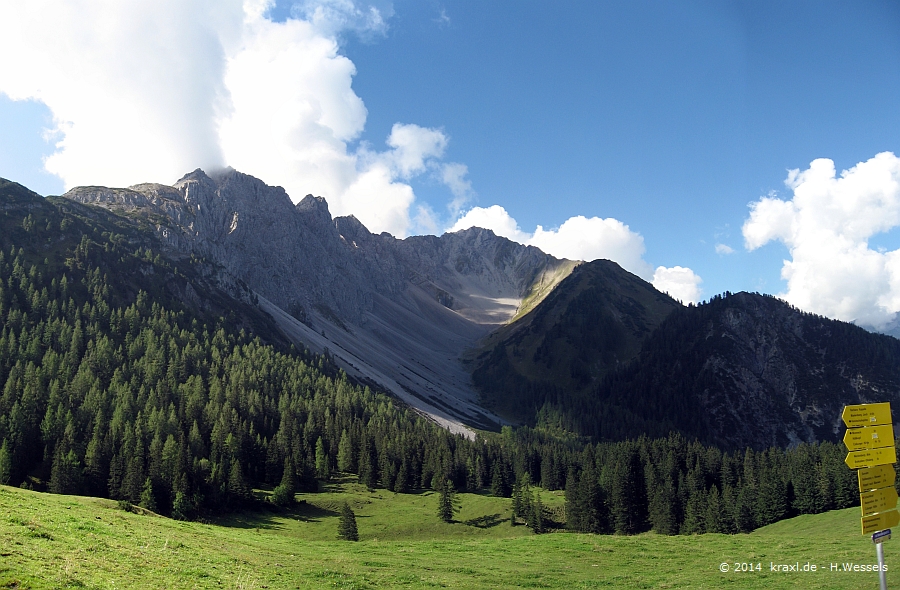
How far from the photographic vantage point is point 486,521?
320 feet

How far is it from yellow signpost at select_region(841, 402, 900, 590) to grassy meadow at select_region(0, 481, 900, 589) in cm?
1656

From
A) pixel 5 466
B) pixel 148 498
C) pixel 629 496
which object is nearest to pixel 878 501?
pixel 629 496

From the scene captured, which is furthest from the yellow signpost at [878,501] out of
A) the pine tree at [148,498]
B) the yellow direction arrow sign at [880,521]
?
the pine tree at [148,498]

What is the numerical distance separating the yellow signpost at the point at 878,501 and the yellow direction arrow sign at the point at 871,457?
38.6 inches

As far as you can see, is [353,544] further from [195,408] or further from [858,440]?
[195,408]

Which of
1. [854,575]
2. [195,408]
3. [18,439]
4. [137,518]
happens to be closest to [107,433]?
[18,439]

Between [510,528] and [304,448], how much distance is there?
59.9m

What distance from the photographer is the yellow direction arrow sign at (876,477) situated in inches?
648

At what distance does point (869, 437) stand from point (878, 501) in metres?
2.21

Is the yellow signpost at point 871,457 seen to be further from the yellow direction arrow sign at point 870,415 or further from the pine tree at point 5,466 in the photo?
the pine tree at point 5,466

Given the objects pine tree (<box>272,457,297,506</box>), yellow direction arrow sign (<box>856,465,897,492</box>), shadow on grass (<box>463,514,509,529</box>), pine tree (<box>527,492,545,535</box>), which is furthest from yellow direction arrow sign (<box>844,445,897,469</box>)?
pine tree (<box>272,457,297,506</box>)

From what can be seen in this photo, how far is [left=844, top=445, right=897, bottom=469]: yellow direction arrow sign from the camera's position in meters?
16.2

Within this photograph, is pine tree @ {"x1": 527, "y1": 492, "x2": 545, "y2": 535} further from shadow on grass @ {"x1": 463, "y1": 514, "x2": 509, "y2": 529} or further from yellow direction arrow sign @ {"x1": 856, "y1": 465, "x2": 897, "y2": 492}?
yellow direction arrow sign @ {"x1": 856, "y1": 465, "x2": 897, "y2": 492}

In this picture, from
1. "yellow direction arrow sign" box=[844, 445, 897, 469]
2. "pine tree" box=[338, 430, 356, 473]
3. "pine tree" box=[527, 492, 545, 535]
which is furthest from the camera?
"pine tree" box=[338, 430, 356, 473]
